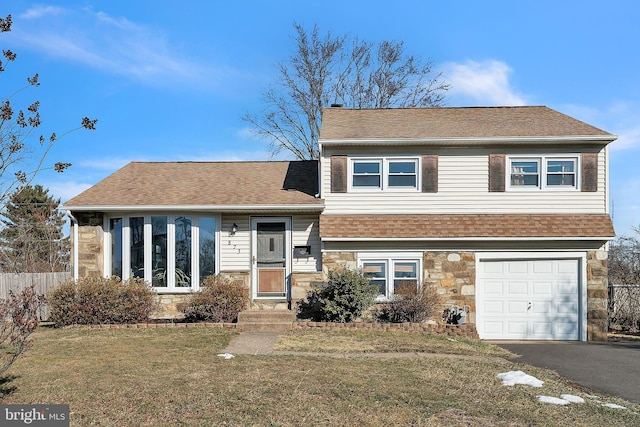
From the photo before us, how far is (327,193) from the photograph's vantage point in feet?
48.2

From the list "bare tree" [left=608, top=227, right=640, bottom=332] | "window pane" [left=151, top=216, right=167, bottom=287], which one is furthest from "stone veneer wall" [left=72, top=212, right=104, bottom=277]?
"bare tree" [left=608, top=227, right=640, bottom=332]

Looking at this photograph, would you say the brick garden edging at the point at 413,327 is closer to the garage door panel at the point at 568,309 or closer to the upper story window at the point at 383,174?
the garage door panel at the point at 568,309

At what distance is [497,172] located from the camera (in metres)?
14.6

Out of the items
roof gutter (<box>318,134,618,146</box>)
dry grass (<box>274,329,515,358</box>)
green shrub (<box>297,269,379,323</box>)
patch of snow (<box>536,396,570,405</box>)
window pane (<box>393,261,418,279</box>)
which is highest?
roof gutter (<box>318,134,618,146</box>)

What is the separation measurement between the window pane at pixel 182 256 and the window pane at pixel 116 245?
5.07 ft

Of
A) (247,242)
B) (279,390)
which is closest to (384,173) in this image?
(247,242)

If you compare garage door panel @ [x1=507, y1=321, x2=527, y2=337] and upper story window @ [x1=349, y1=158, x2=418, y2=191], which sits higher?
upper story window @ [x1=349, y1=158, x2=418, y2=191]

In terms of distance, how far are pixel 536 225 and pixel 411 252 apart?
10.6 ft

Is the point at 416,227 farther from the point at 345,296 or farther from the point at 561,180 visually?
the point at 561,180

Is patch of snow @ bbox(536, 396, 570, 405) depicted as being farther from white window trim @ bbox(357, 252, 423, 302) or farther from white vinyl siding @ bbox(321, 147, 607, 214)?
white vinyl siding @ bbox(321, 147, 607, 214)

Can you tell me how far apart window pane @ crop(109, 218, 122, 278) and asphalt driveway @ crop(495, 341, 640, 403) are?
9907 millimetres

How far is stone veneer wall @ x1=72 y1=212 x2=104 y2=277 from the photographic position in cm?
1455

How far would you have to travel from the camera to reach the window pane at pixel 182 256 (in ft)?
48.0

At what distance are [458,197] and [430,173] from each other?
98 cm
